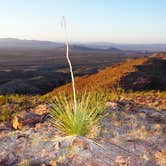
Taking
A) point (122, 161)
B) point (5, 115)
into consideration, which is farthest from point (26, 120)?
point (122, 161)

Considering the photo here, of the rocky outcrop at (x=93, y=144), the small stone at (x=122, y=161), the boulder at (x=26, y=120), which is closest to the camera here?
the small stone at (x=122, y=161)

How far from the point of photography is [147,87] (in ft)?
60.4

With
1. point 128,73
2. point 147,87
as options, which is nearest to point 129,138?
point 147,87

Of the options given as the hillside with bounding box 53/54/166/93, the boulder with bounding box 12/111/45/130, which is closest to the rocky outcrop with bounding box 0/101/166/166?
the boulder with bounding box 12/111/45/130

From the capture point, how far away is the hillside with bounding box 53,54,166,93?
59.2 ft

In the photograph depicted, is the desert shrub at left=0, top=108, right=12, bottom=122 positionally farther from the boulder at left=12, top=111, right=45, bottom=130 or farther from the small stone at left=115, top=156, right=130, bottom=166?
the small stone at left=115, top=156, right=130, bottom=166

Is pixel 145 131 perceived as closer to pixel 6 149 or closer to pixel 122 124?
pixel 122 124

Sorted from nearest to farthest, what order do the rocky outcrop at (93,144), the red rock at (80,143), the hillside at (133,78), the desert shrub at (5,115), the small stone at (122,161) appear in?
the small stone at (122,161) < the rocky outcrop at (93,144) < the red rock at (80,143) < the desert shrub at (5,115) < the hillside at (133,78)

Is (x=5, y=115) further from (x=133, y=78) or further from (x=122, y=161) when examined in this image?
(x=133, y=78)

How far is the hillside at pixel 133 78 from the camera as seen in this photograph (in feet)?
59.2

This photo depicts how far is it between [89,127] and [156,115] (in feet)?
6.25

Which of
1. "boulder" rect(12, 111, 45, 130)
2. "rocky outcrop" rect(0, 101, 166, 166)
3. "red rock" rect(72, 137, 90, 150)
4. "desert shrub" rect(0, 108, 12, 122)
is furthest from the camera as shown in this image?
"desert shrub" rect(0, 108, 12, 122)

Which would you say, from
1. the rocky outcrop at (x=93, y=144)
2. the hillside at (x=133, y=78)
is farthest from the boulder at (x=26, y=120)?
the hillside at (x=133, y=78)

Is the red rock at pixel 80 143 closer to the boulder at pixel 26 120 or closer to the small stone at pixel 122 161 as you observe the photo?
the small stone at pixel 122 161
